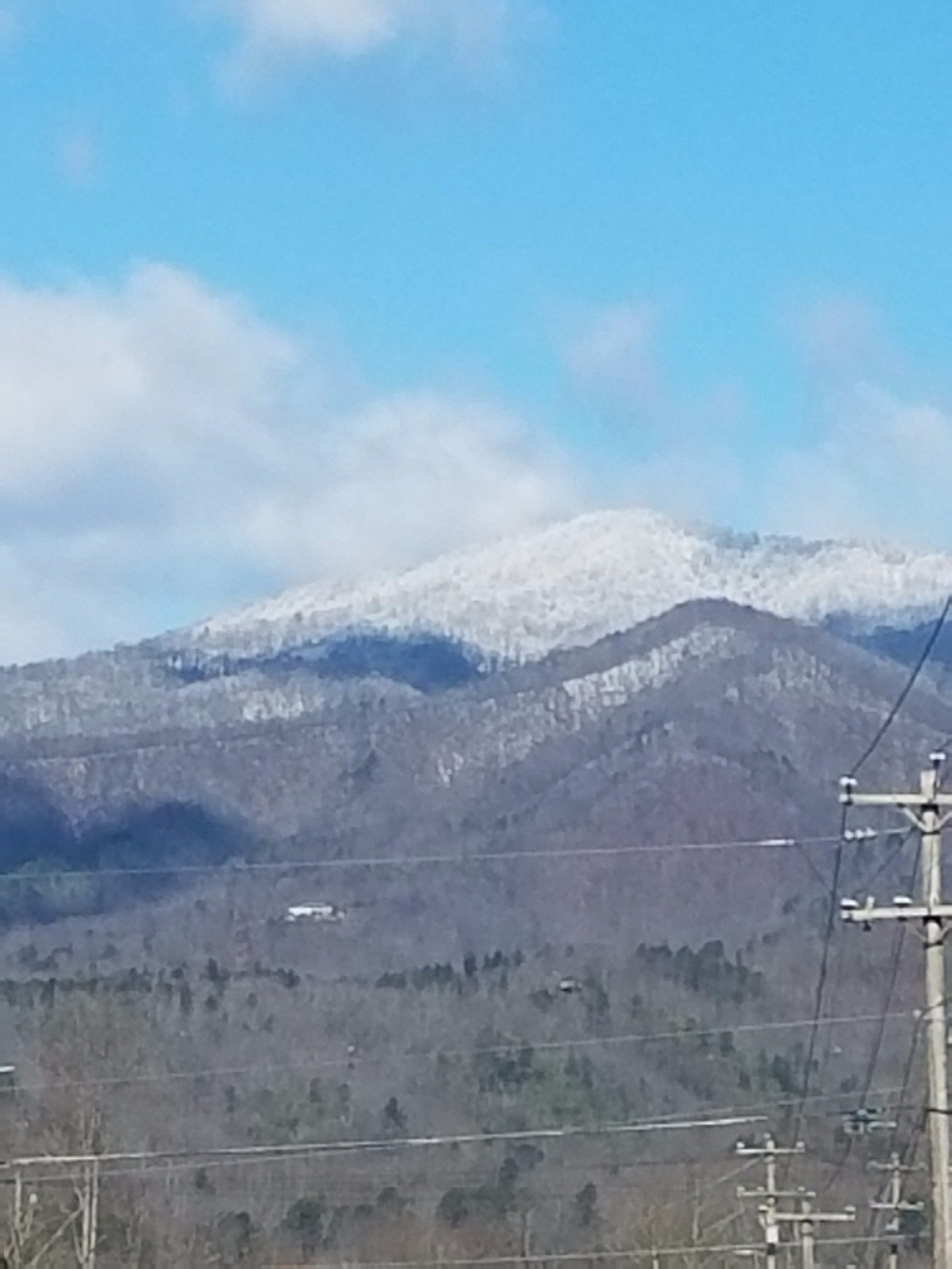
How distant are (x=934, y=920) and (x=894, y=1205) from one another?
27.6 metres

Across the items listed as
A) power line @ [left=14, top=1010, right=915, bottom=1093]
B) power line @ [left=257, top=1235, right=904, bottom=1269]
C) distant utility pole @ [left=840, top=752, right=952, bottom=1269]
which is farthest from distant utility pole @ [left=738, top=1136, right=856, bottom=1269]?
power line @ [left=14, top=1010, right=915, bottom=1093]

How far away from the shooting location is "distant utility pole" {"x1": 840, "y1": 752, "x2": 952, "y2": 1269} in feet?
103

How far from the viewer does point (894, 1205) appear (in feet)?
191

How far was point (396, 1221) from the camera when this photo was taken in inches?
3816

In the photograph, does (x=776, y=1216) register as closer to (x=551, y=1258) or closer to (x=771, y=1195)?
(x=771, y=1195)

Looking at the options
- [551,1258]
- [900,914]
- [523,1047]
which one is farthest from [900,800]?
[523,1047]

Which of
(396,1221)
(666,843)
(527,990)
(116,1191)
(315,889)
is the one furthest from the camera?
(666,843)

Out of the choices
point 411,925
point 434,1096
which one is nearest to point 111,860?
point 411,925

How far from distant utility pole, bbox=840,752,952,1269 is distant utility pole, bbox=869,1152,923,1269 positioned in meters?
25.0

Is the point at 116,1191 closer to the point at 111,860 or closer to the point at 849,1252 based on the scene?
the point at 849,1252

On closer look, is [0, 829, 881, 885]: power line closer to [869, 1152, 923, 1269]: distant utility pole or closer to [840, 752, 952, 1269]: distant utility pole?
[869, 1152, 923, 1269]: distant utility pole

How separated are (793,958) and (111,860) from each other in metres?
79.6

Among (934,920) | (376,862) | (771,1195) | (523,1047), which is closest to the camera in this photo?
(934,920)

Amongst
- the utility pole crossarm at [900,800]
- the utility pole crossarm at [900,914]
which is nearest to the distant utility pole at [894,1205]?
the utility pole crossarm at [900,914]
